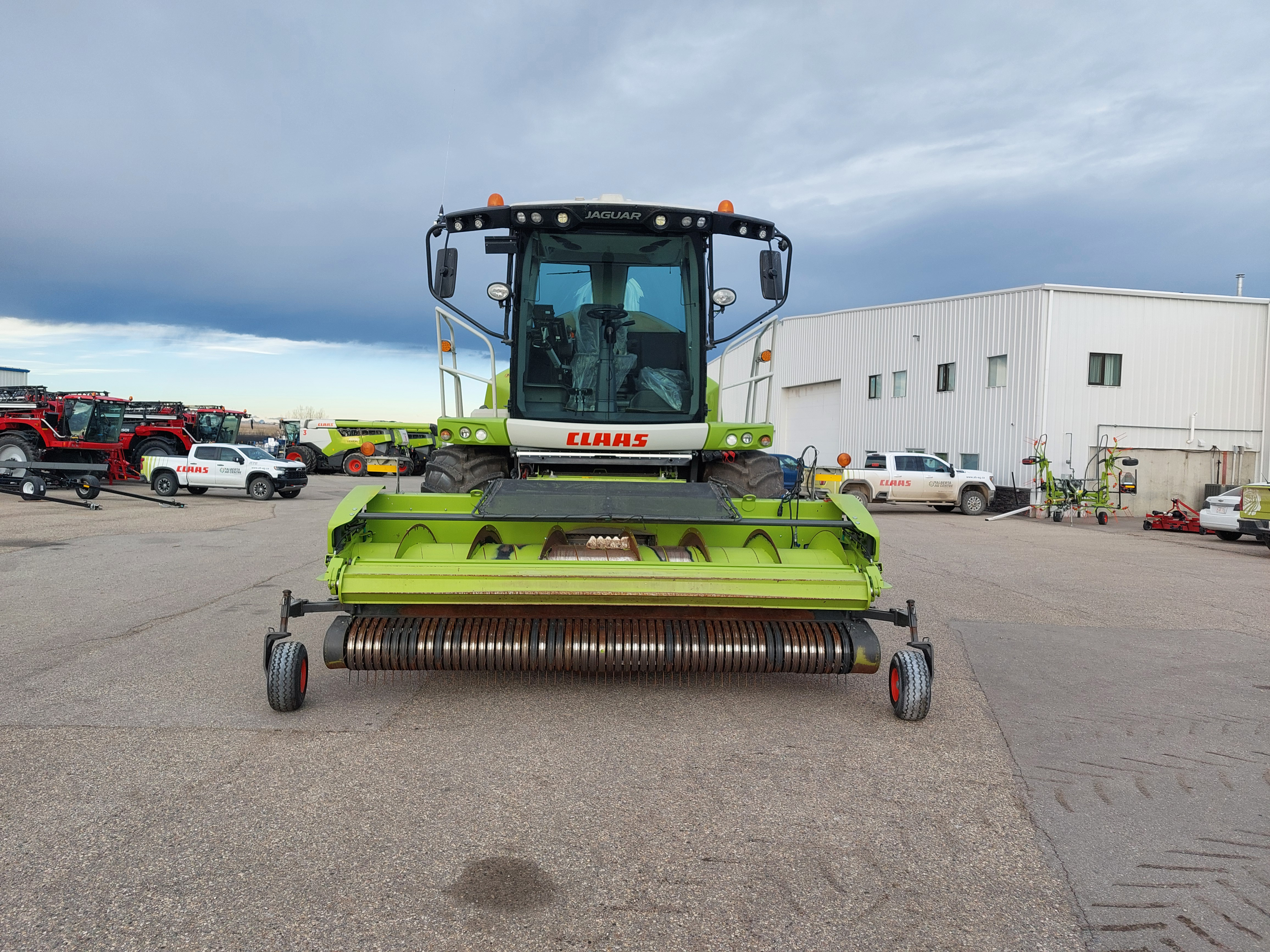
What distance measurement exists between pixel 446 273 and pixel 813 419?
3051 centimetres

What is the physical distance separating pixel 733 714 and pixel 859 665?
729 mm

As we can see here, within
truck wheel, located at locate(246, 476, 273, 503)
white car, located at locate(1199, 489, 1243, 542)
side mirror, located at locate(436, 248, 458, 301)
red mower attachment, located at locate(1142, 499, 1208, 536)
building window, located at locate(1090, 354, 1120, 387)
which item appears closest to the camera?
side mirror, located at locate(436, 248, 458, 301)

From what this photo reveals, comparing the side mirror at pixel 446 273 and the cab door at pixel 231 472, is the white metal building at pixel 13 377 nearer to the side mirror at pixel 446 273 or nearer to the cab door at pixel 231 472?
the cab door at pixel 231 472

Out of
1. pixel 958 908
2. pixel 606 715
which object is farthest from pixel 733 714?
pixel 958 908

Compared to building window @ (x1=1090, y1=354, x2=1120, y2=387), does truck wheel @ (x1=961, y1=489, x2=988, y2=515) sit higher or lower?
lower

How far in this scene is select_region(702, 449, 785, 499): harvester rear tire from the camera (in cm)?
688

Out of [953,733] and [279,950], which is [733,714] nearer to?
[953,733]

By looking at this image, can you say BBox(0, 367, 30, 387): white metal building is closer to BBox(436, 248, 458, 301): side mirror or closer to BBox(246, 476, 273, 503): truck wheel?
BBox(246, 476, 273, 503): truck wheel

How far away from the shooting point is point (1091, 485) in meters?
24.5

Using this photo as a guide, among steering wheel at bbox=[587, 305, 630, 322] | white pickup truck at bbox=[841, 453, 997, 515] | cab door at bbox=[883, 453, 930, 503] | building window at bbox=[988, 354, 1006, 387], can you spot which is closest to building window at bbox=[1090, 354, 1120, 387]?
building window at bbox=[988, 354, 1006, 387]

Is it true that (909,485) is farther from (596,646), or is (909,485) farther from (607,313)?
(596,646)

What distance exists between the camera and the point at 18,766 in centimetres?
386

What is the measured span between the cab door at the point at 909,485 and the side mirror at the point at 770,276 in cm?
1752

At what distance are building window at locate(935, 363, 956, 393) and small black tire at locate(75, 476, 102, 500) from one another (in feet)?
77.3
